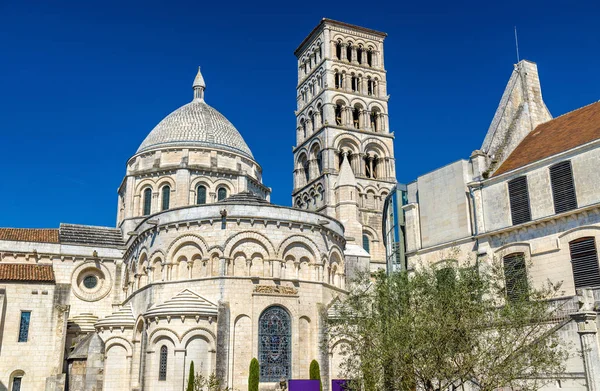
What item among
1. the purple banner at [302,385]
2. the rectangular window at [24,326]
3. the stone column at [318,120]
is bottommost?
the purple banner at [302,385]

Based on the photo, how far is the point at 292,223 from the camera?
117 feet

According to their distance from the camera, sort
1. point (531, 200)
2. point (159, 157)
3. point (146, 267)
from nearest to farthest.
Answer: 1. point (531, 200)
2. point (146, 267)
3. point (159, 157)

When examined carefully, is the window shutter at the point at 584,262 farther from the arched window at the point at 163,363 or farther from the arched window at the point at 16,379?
the arched window at the point at 16,379

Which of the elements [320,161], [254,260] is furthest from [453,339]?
Result: [320,161]

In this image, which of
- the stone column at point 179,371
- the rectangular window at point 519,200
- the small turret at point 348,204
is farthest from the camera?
the small turret at point 348,204

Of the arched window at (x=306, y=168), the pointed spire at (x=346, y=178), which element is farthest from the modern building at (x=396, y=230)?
the arched window at (x=306, y=168)

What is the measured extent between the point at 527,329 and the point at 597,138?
32.1ft

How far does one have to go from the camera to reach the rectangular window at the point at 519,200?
89.3ft

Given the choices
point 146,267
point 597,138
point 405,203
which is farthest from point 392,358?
point 146,267

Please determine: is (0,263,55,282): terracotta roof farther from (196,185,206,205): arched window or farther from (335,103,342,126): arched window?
(335,103,342,126): arched window

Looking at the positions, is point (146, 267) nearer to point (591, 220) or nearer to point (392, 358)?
point (392, 358)

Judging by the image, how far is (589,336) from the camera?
22.3 meters

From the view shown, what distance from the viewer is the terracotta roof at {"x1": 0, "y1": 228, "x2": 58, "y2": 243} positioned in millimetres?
43938

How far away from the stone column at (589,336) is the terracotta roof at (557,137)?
709 cm
